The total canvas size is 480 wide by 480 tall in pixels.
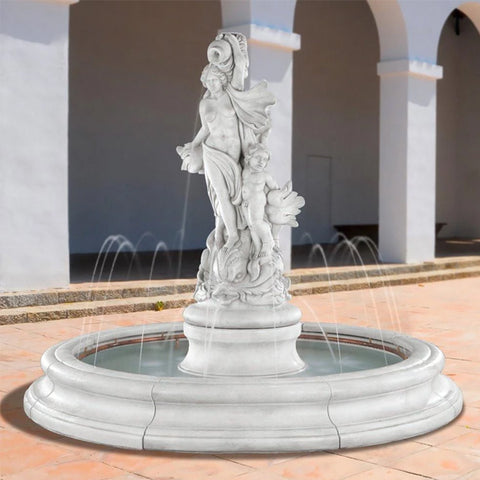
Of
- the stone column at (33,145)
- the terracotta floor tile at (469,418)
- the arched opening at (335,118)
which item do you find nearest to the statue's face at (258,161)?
the terracotta floor tile at (469,418)

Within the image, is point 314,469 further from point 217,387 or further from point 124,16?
point 124,16

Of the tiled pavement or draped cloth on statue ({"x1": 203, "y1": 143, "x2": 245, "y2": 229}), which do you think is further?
draped cloth on statue ({"x1": 203, "y1": 143, "x2": 245, "y2": 229})

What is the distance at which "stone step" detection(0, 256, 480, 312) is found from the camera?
7.53 m

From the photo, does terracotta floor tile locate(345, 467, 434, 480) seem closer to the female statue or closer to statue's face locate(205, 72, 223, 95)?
the female statue

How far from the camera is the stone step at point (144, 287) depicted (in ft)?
24.7

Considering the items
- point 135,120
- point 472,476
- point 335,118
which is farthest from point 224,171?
point 335,118

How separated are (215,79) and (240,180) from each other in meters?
0.60

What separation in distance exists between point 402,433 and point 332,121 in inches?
513

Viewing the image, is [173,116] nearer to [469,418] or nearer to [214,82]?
[214,82]

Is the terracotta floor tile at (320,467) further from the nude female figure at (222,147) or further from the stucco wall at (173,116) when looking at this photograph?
the stucco wall at (173,116)

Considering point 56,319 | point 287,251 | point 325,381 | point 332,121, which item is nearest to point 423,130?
point 287,251

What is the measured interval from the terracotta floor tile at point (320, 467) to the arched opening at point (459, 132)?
1566 cm

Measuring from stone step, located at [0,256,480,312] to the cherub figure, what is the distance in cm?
373

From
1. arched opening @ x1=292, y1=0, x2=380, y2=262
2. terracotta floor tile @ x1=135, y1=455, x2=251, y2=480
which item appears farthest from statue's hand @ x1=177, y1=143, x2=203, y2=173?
arched opening @ x1=292, y1=0, x2=380, y2=262
